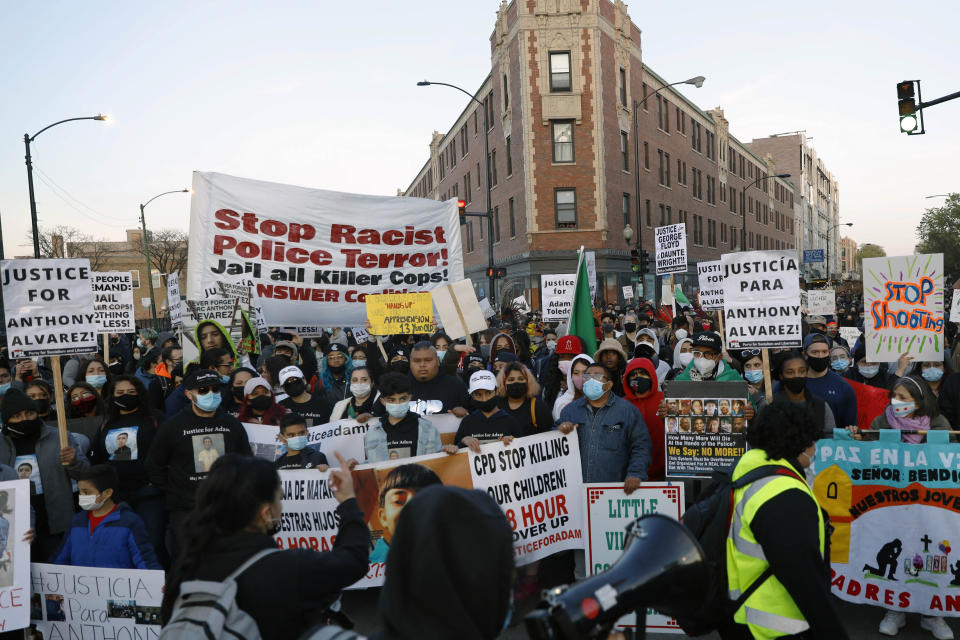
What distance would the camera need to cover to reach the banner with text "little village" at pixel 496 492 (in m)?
4.96

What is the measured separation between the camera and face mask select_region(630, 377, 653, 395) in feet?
19.5

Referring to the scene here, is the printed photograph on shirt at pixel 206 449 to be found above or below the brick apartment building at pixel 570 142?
below

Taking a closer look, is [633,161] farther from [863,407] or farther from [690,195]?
A: [863,407]

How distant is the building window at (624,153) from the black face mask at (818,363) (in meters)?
31.9

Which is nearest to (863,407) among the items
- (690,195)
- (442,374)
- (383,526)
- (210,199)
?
(442,374)

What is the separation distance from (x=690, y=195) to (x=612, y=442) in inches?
1754

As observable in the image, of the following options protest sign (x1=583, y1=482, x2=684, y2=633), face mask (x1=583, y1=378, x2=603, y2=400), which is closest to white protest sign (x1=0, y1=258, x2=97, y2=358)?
face mask (x1=583, y1=378, x2=603, y2=400)

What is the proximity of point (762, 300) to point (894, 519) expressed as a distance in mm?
1998

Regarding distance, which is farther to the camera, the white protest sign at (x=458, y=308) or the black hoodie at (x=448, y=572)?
the white protest sign at (x=458, y=308)

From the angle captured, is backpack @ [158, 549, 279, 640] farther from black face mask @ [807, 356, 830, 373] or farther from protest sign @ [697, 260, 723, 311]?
protest sign @ [697, 260, 723, 311]

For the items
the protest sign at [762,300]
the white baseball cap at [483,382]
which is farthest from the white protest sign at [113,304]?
the protest sign at [762,300]

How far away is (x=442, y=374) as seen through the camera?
21.9ft

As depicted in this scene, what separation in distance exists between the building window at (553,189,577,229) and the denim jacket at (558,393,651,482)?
1159 inches

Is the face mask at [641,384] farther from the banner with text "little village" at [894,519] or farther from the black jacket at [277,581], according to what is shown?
the black jacket at [277,581]
